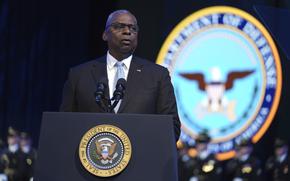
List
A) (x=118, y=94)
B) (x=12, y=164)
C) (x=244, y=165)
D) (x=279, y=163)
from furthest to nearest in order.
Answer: (x=12, y=164)
(x=244, y=165)
(x=279, y=163)
(x=118, y=94)

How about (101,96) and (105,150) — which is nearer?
(105,150)

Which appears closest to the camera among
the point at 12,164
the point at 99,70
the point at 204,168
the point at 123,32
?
the point at 123,32

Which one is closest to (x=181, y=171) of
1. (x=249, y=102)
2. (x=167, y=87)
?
(x=249, y=102)

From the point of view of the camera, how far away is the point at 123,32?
7.73ft

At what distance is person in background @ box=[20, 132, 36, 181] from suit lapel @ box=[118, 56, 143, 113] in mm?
6134

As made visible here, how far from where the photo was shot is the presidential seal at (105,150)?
201cm

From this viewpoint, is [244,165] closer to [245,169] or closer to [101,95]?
[245,169]

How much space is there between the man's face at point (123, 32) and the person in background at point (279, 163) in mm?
5475

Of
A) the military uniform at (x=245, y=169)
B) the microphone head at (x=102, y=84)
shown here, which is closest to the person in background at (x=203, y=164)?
the military uniform at (x=245, y=169)

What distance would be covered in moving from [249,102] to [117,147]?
5.80 metres

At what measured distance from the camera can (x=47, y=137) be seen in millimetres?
2047

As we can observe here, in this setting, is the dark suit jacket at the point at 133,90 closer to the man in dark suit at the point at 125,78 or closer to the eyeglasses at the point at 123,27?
the man in dark suit at the point at 125,78

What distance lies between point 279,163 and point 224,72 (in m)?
1.26

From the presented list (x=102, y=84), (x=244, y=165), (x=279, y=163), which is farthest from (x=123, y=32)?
(x=244, y=165)
